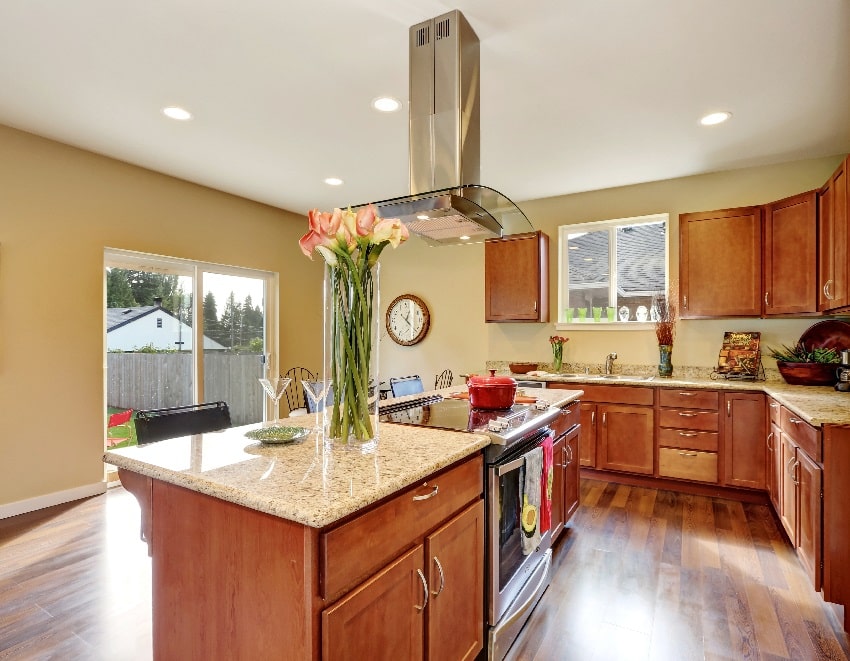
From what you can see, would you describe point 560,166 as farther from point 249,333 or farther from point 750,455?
point 249,333

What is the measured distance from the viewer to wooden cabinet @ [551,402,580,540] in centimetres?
253

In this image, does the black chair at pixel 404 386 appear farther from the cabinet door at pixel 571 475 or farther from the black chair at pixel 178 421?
the black chair at pixel 178 421

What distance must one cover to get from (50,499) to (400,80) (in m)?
3.80

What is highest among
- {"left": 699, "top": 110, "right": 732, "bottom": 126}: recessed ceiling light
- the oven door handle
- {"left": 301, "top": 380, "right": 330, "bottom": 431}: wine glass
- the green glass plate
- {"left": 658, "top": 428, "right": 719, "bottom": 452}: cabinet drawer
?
{"left": 699, "top": 110, "right": 732, "bottom": 126}: recessed ceiling light

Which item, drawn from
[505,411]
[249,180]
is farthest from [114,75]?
[505,411]

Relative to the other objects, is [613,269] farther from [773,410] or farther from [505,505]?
[505,505]

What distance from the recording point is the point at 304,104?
2939 millimetres

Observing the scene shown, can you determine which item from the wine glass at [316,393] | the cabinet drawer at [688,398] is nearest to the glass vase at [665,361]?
the cabinet drawer at [688,398]

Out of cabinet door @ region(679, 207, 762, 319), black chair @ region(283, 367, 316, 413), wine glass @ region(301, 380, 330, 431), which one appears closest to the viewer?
wine glass @ region(301, 380, 330, 431)

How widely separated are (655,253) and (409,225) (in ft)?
10.5

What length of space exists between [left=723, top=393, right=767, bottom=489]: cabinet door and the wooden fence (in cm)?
444

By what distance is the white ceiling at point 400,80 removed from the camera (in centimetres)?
212

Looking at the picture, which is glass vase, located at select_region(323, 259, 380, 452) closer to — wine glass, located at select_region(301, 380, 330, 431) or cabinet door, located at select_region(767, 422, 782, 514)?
wine glass, located at select_region(301, 380, 330, 431)

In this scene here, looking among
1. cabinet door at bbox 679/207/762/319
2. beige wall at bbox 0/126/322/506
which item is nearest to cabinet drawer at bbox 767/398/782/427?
cabinet door at bbox 679/207/762/319
